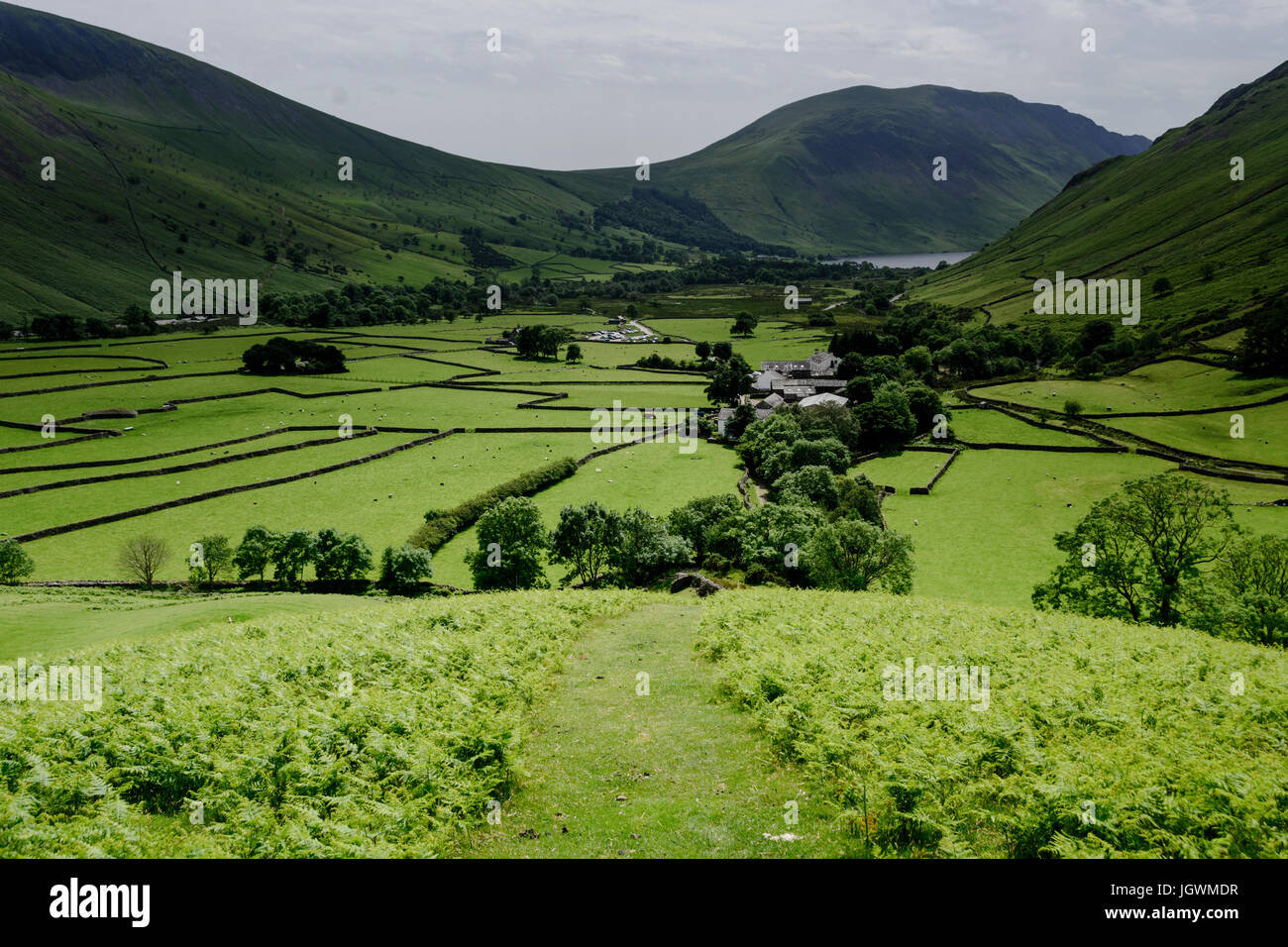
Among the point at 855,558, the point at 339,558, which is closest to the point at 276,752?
the point at 339,558

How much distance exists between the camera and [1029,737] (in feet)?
→ 50.3

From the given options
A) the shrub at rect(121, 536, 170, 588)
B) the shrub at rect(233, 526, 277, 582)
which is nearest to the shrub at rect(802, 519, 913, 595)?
the shrub at rect(233, 526, 277, 582)

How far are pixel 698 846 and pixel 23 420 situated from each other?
365 ft

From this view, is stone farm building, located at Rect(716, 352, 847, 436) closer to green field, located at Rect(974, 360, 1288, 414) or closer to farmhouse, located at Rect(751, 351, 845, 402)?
farmhouse, located at Rect(751, 351, 845, 402)

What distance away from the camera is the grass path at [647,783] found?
40.4 feet

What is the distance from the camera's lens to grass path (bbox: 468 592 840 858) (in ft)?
40.4

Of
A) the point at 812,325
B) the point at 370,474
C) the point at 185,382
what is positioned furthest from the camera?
the point at 812,325

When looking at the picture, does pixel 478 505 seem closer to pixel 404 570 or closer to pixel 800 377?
pixel 404 570

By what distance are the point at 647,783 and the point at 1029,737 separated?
863cm

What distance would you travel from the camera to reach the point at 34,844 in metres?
10.4

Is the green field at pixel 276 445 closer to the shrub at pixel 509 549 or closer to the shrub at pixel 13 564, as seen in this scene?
the shrub at pixel 13 564
